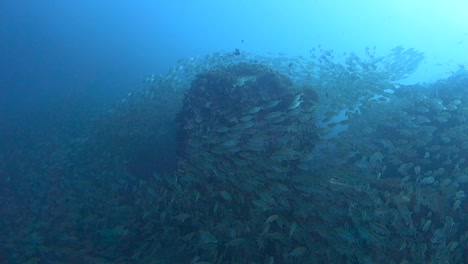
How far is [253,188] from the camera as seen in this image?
7145mm

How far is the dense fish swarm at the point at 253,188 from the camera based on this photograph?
6805 mm

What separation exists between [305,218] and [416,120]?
5.48m

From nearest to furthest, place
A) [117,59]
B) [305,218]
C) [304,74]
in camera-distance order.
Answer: [305,218], [304,74], [117,59]

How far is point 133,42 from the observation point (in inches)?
1941

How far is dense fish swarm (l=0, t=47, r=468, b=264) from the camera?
680 centimetres

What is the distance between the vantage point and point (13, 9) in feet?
168

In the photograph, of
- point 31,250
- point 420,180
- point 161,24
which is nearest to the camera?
point 31,250

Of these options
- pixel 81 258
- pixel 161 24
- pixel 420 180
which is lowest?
pixel 420 180

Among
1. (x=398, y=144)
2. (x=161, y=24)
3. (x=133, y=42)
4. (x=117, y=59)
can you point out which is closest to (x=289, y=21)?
(x=161, y=24)

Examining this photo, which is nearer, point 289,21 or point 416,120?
point 416,120

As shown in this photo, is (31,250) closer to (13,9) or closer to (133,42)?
(133,42)

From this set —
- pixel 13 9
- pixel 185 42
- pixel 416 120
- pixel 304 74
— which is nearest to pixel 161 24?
pixel 185 42

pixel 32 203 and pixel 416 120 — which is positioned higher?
pixel 32 203

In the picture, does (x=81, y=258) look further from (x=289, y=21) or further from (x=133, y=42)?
(x=289, y=21)
